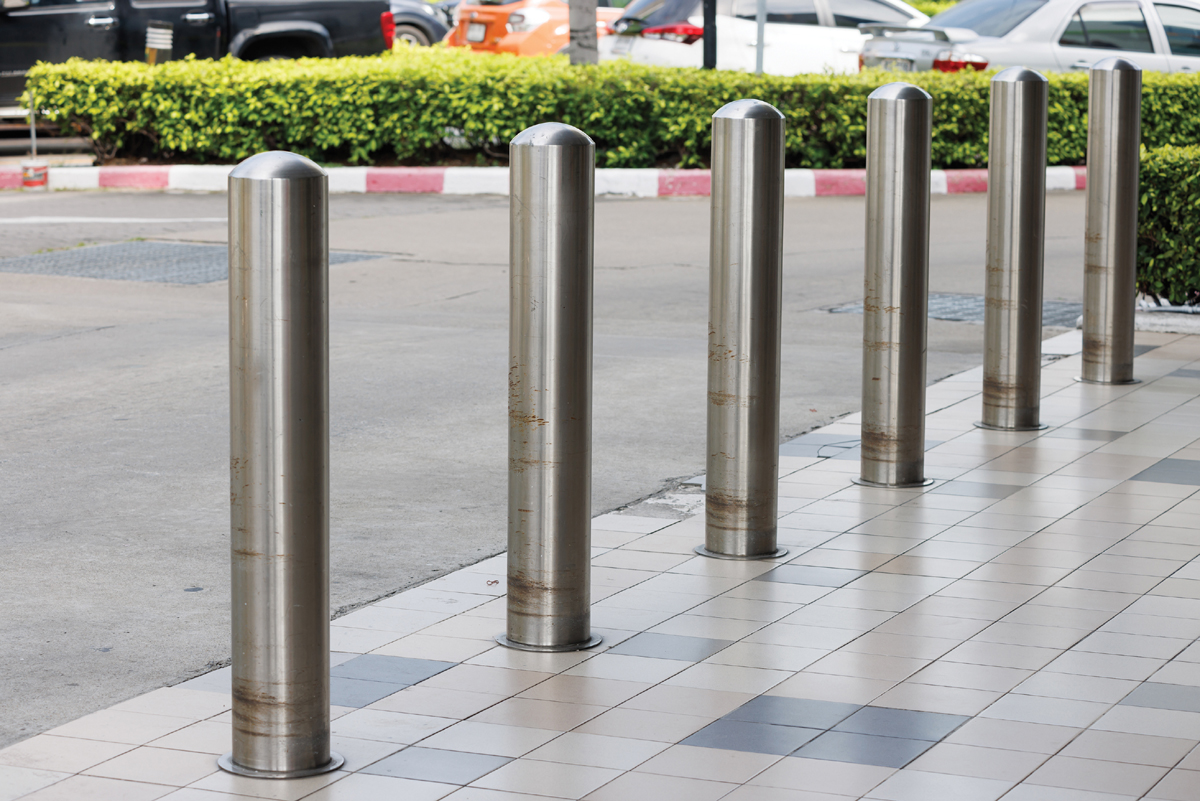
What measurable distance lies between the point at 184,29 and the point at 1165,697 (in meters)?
14.8

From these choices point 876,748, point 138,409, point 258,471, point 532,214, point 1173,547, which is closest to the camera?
point 258,471

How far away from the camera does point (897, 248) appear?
5465mm

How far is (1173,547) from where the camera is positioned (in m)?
5.00

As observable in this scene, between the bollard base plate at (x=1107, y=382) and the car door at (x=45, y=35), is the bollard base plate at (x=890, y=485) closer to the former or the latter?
the bollard base plate at (x=1107, y=382)

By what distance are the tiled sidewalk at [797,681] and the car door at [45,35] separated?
1280 cm

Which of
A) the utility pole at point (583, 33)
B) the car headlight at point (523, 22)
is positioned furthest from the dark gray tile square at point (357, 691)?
the car headlight at point (523, 22)

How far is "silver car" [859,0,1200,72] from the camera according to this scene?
16234mm

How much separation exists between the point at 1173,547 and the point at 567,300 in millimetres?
2090

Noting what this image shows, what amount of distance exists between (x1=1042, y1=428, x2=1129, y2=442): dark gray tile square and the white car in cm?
1216

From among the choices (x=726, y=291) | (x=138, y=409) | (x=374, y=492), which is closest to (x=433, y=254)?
(x=138, y=409)

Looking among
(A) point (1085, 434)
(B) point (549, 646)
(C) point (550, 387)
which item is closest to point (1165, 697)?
(B) point (549, 646)

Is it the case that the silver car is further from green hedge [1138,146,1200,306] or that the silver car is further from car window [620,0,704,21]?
green hedge [1138,146,1200,306]

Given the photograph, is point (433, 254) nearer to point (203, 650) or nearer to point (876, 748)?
point (203, 650)

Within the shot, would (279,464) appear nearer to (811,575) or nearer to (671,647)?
(671,647)
